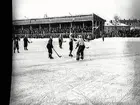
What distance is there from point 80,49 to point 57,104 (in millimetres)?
4487

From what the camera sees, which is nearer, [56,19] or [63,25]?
[56,19]

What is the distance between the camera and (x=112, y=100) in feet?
8.55

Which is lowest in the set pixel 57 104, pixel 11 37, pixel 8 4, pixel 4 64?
pixel 57 104

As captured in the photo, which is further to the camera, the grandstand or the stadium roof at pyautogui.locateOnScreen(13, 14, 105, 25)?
the grandstand

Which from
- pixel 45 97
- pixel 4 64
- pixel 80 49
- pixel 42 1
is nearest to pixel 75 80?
pixel 45 97

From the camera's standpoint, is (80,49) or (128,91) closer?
(128,91)

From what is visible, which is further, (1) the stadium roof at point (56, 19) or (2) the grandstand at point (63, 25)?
(2) the grandstand at point (63, 25)

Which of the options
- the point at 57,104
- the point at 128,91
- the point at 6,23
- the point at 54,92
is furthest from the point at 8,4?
the point at 128,91

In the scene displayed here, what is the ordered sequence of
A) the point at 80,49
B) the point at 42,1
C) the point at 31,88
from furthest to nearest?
the point at 80,49, the point at 31,88, the point at 42,1

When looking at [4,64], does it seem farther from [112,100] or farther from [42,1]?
[112,100]

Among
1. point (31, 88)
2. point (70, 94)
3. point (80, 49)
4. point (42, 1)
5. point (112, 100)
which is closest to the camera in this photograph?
point (42, 1)

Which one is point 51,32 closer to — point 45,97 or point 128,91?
Result: point 45,97

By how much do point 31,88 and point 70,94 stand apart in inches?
23.4

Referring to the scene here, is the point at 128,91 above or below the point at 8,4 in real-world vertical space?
below
